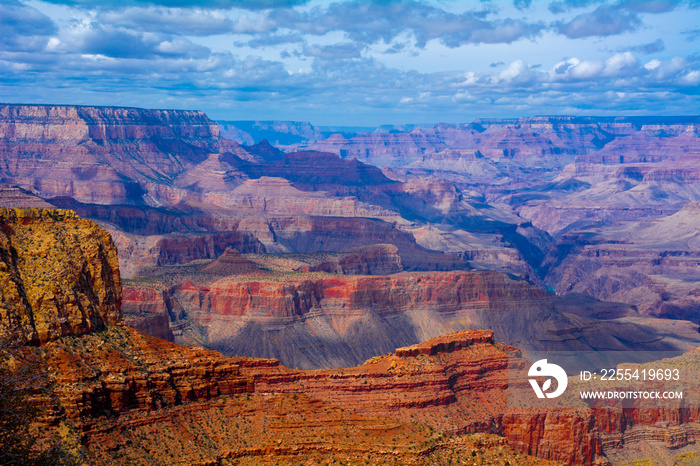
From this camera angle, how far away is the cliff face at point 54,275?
124ft

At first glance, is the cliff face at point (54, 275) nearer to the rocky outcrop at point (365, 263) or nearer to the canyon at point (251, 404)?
the canyon at point (251, 404)

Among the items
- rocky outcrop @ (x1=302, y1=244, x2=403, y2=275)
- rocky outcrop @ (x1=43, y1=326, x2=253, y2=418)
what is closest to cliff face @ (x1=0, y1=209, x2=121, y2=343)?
rocky outcrop @ (x1=43, y1=326, x2=253, y2=418)

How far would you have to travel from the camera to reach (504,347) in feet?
205

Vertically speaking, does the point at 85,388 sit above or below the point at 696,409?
above

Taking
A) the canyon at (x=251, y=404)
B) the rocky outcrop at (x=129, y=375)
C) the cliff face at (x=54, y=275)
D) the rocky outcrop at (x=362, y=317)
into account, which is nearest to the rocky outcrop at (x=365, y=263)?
the rocky outcrop at (x=362, y=317)

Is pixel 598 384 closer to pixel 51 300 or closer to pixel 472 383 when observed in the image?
pixel 472 383

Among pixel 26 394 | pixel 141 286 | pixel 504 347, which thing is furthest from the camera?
pixel 141 286

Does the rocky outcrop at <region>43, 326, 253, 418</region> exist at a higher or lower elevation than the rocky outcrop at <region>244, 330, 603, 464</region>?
higher

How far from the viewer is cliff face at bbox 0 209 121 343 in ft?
124

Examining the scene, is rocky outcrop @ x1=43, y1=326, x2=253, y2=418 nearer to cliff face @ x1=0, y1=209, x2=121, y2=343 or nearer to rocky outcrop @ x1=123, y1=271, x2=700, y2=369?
cliff face @ x1=0, y1=209, x2=121, y2=343

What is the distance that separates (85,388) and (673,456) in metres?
46.7

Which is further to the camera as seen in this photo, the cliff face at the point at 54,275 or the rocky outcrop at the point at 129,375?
the cliff face at the point at 54,275

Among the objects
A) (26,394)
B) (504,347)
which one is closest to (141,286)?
(504,347)

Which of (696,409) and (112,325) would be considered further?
(696,409)
